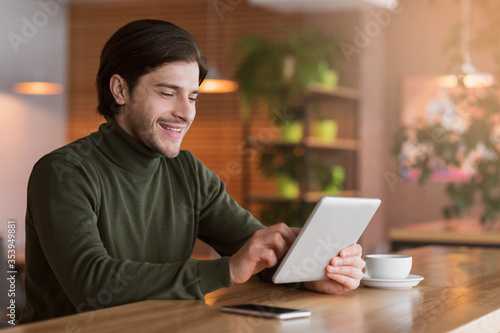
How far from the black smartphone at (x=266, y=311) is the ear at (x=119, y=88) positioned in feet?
2.45

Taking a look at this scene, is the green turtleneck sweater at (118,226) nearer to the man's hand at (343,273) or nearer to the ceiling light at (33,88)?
the man's hand at (343,273)

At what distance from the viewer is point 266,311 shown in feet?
4.15

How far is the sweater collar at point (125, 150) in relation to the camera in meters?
1.77

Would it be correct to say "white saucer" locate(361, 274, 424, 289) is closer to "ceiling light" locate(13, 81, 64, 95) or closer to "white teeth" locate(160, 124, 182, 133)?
"white teeth" locate(160, 124, 182, 133)

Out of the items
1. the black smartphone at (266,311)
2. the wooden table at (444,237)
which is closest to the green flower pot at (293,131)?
the wooden table at (444,237)

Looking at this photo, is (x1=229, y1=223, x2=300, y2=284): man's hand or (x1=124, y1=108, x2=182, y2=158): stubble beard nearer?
(x1=229, y1=223, x2=300, y2=284): man's hand

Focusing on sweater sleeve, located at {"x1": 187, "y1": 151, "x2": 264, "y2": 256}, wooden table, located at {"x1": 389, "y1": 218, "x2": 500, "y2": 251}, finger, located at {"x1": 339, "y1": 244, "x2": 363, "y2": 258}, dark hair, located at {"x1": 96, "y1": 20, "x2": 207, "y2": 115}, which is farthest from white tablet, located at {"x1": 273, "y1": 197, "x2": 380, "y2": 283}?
wooden table, located at {"x1": 389, "y1": 218, "x2": 500, "y2": 251}

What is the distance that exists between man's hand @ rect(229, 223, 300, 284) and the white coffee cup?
0.28m

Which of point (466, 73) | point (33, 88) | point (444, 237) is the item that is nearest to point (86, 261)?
point (444, 237)

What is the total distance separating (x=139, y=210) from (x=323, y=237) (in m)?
0.54

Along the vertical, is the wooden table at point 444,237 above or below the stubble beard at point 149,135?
below

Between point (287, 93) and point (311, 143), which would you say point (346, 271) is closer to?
point (287, 93)

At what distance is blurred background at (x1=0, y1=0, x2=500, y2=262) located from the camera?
5832mm

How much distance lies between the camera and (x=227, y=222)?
196cm
